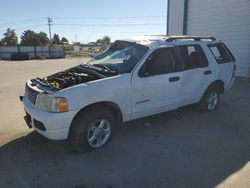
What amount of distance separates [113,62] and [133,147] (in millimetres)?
1650

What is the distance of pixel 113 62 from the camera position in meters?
5.29

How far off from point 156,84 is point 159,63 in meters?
0.43

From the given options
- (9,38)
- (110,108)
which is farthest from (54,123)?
(9,38)

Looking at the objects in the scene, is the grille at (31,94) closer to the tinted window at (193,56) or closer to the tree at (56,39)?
the tinted window at (193,56)

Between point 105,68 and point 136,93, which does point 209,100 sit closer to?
point 136,93

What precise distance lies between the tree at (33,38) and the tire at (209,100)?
70233 millimetres

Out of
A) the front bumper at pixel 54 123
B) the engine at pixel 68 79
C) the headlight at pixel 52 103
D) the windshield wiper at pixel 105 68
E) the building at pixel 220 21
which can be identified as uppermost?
the building at pixel 220 21

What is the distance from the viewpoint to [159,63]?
5.30 meters

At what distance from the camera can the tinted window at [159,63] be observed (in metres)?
5.08

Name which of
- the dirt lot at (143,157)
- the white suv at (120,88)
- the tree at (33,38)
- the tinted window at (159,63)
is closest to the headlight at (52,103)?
the white suv at (120,88)

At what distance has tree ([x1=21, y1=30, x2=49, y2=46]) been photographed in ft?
239

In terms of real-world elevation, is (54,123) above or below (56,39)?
above

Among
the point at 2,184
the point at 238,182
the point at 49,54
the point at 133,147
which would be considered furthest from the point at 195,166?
the point at 49,54

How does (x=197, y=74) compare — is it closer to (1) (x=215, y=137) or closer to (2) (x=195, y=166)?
(1) (x=215, y=137)
